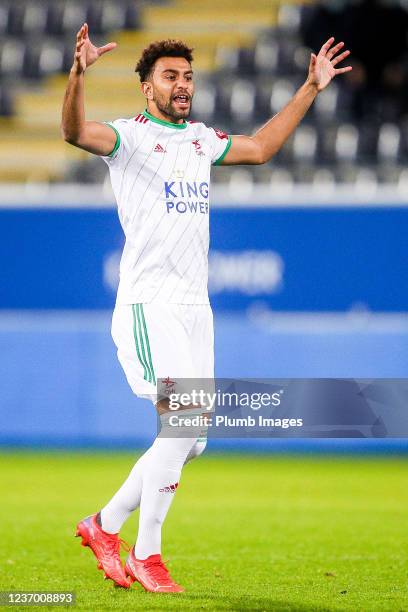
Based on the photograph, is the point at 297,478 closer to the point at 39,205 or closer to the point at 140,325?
the point at 39,205

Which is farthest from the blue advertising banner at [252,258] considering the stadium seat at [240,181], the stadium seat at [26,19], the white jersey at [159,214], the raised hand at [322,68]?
the white jersey at [159,214]

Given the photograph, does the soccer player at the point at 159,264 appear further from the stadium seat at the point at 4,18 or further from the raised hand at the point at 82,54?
the stadium seat at the point at 4,18

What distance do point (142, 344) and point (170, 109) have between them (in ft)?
3.24

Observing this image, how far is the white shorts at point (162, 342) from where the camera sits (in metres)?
5.12

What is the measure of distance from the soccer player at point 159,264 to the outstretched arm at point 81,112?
1cm

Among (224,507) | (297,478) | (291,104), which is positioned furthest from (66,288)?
(291,104)

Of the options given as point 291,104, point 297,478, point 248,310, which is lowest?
point 297,478

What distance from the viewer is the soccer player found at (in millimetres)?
5160

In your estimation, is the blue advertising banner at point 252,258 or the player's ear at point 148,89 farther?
the blue advertising banner at point 252,258

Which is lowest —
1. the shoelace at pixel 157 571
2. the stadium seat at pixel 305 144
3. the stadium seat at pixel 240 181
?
the shoelace at pixel 157 571

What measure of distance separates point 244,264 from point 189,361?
8248 millimetres

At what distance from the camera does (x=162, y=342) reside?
5129 mm

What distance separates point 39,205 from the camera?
44.2 ft

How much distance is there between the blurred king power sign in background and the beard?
677 cm
